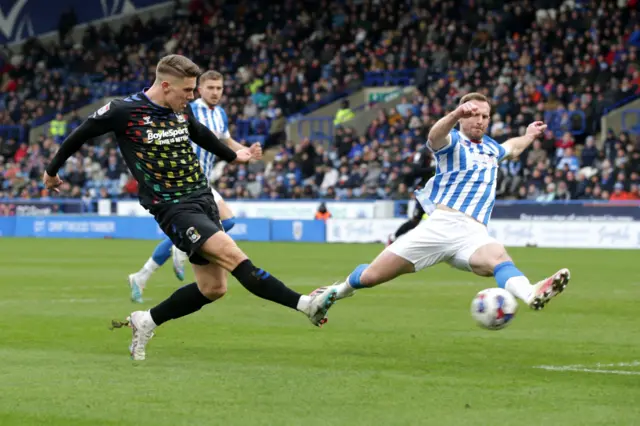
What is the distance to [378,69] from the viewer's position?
133 feet

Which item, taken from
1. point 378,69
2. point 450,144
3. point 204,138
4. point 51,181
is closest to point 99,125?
point 51,181

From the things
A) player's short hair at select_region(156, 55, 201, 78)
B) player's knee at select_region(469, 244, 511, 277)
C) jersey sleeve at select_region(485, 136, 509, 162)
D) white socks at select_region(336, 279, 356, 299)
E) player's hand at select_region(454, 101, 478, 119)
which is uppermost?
player's short hair at select_region(156, 55, 201, 78)

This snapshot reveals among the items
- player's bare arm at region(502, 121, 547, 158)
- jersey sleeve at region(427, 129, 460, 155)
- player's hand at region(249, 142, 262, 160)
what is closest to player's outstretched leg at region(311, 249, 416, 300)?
jersey sleeve at region(427, 129, 460, 155)

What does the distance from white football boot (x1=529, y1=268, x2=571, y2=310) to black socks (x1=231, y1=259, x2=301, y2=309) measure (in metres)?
1.64

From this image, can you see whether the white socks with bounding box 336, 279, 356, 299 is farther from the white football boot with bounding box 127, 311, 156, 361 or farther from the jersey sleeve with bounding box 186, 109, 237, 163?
the white football boot with bounding box 127, 311, 156, 361

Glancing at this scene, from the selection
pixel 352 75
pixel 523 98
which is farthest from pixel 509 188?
pixel 352 75

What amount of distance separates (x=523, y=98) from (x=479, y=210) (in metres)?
24.7

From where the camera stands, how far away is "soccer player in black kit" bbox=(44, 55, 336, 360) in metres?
8.12

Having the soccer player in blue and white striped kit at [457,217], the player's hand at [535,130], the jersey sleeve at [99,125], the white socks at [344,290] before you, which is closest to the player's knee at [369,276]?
the soccer player in blue and white striped kit at [457,217]

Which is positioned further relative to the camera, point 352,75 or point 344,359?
point 352,75

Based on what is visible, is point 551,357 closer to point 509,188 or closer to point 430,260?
point 430,260

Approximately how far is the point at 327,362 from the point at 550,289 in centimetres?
174

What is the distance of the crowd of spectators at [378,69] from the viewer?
3177cm

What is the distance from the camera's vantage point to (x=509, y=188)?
30766mm
